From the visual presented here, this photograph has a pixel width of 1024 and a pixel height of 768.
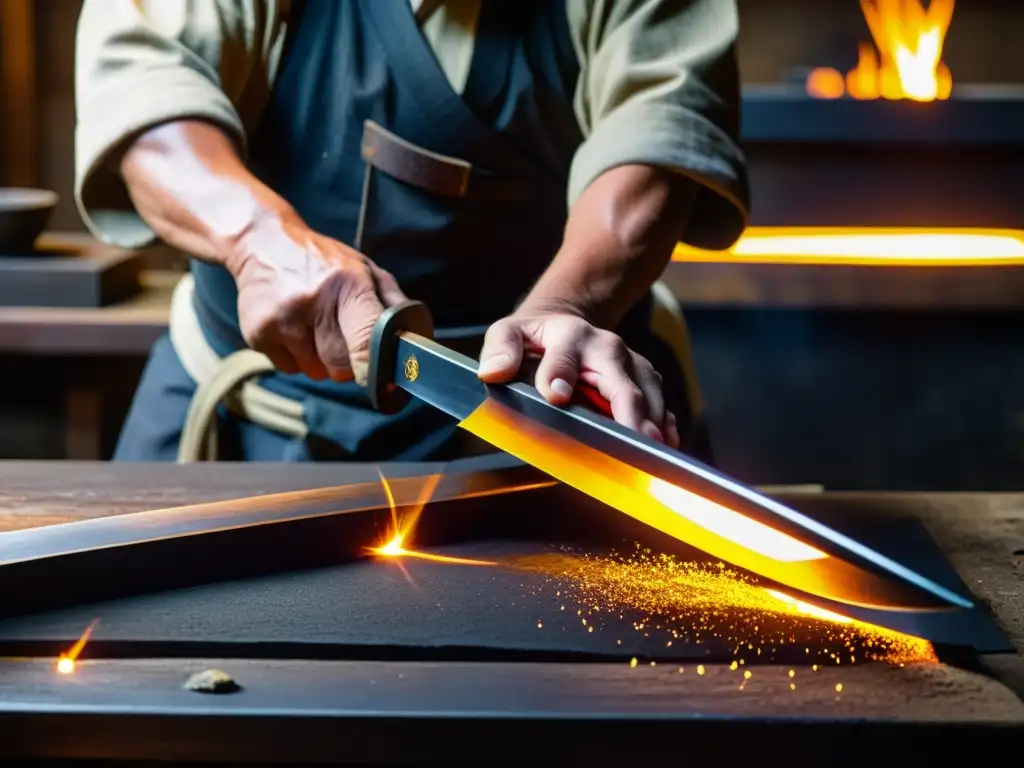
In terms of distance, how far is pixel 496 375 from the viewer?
2.53 ft

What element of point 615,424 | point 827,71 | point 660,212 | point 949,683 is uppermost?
point 827,71

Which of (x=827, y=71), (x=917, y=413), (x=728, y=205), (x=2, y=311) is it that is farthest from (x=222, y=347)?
(x=827, y=71)

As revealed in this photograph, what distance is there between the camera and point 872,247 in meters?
2.17

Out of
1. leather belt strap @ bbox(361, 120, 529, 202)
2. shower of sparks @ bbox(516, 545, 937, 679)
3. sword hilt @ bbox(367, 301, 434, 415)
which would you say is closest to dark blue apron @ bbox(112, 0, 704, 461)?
leather belt strap @ bbox(361, 120, 529, 202)

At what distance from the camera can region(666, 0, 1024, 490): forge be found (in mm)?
2008

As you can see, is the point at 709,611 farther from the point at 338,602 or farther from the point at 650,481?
the point at 338,602

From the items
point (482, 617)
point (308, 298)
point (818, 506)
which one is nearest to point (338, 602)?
point (482, 617)

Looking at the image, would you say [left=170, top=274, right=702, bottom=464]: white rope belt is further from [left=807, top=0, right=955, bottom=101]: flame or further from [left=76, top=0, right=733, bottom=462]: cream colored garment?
[left=807, top=0, right=955, bottom=101]: flame

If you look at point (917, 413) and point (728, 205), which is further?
point (917, 413)

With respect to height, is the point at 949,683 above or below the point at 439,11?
below

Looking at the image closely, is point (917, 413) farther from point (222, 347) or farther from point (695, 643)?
point (695, 643)

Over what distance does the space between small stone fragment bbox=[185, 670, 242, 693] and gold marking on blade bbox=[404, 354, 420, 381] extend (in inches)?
11.2

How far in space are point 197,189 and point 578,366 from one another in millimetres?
415

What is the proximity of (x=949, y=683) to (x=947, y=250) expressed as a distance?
1.66 meters
